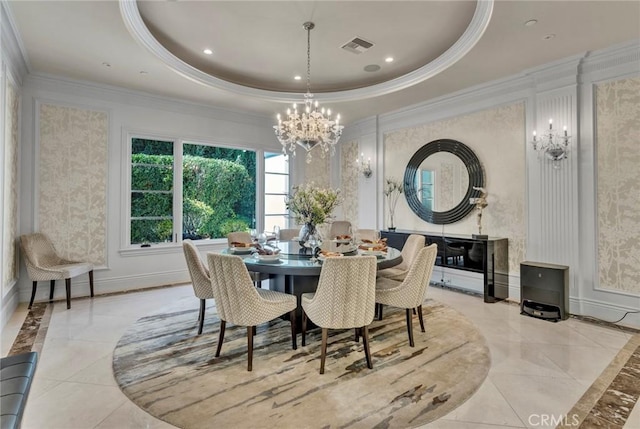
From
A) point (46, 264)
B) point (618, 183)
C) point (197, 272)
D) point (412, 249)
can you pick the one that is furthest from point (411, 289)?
point (46, 264)

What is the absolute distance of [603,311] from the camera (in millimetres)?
3818

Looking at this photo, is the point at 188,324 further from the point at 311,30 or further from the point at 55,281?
the point at 311,30

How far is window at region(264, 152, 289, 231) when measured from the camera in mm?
6738

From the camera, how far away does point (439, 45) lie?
402 cm

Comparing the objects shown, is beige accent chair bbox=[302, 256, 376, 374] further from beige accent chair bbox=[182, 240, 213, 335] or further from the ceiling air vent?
the ceiling air vent

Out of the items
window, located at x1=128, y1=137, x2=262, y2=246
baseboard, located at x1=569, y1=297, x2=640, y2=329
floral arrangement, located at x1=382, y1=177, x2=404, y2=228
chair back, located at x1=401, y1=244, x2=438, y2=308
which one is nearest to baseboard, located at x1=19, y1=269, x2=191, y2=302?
window, located at x1=128, y1=137, x2=262, y2=246

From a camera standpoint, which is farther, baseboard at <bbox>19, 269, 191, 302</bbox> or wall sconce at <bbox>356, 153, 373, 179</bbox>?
wall sconce at <bbox>356, 153, 373, 179</bbox>

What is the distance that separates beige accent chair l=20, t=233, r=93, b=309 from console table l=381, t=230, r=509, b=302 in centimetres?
500

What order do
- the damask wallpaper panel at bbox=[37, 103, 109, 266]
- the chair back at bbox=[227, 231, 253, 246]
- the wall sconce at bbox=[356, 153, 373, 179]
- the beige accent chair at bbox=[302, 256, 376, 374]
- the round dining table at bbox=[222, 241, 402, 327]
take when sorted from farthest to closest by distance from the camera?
the wall sconce at bbox=[356, 153, 373, 179]
the damask wallpaper panel at bbox=[37, 103, 109, 266]
the chair back at bbox=[227, 231, 253, 246]
the round dining table at bbox=[222, 241, 402, 327]
the beige accent chair at bbox=[302, 256, 376, 374]

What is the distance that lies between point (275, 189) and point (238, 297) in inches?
173

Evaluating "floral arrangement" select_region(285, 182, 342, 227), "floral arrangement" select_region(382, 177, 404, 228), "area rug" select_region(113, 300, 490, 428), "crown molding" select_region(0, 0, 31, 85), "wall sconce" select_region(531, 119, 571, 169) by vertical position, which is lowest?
"area rug" select_region(113, 300, 490, 428)

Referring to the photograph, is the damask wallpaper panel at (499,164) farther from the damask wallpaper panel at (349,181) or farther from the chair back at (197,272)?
the chair back at (197,272)

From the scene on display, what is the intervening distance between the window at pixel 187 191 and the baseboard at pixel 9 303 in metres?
1.45

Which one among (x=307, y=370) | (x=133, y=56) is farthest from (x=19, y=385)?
(x=133, y=56)
